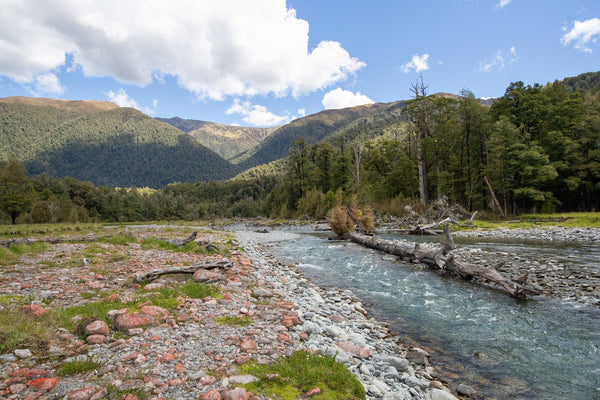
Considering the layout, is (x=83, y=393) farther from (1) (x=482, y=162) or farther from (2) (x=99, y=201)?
(2) (x=99, y=201)

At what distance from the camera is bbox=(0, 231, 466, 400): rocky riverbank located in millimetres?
3189

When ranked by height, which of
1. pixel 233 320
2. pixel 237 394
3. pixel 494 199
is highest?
pixel 494 199

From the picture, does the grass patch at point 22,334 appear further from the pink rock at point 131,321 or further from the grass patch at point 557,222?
the grass patch at point 557,222

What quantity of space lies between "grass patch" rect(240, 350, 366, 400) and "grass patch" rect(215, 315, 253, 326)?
1558 mm

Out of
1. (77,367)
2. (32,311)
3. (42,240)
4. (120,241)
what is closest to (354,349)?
(77,367)

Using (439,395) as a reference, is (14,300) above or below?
above

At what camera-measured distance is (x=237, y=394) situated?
120 inches

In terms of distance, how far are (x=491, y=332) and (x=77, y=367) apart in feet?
25.5

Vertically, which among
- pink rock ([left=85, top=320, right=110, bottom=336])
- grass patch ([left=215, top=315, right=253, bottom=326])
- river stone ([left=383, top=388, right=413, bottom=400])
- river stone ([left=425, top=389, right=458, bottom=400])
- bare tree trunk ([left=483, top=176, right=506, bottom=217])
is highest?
bare tree trunk ([left=483, top=176, right=506, bottom=217])

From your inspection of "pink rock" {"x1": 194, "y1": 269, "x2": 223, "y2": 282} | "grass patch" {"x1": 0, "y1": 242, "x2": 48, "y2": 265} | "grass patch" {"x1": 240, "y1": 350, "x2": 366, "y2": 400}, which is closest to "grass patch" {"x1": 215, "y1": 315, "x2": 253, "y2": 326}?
"grass patch" {"x1": 240, "y1": 350, "x2": 366, "y2": 400}

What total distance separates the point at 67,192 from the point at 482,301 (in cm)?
12545

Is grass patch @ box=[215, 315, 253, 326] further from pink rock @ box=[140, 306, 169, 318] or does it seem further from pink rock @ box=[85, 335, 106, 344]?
pink rock @ box=[85, 335, 106, 344]

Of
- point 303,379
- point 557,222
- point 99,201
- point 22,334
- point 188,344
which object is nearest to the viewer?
point 303,379

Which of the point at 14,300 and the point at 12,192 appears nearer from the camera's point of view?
the point at 14,300
